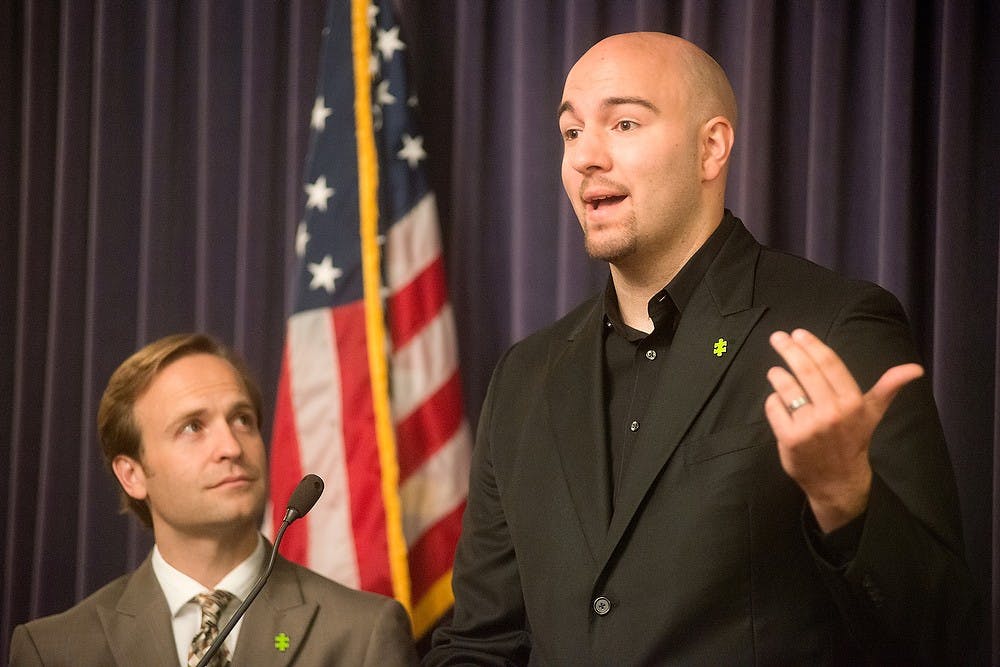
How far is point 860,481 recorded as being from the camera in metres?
1.49

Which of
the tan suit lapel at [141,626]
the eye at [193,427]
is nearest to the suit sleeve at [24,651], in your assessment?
the tan suit lapel at [141,626]

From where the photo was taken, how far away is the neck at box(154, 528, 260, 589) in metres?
2.59

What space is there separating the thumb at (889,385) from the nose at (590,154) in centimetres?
78

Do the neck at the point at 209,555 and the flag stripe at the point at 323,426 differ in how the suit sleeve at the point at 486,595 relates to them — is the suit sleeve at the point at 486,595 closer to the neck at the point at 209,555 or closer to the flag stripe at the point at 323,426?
the neck at the point at 209,555

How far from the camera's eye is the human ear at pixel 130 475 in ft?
8.97

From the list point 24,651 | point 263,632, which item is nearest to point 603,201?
point 263,632

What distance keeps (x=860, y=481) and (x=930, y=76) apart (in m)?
1.85

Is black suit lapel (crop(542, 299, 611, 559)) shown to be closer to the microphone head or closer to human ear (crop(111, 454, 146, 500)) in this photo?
the microphone head

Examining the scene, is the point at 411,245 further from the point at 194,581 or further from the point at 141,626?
the point at 141,626

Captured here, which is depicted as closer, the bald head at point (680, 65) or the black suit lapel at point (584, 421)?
the black suit lapel at point (584, 421)

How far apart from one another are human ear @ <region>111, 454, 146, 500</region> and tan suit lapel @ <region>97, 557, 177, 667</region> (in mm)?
231

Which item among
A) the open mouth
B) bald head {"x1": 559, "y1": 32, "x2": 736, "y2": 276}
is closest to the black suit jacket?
bald head {"x1": 559, "y1": 32, "x2": 736, "y2": 276}

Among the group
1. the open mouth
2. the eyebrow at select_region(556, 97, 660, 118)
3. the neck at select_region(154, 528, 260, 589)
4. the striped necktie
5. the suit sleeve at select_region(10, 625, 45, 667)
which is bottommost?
the suit sleeve at select_region(10, 625, 45, 667)

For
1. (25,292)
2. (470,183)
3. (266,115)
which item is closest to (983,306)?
(470,183)
